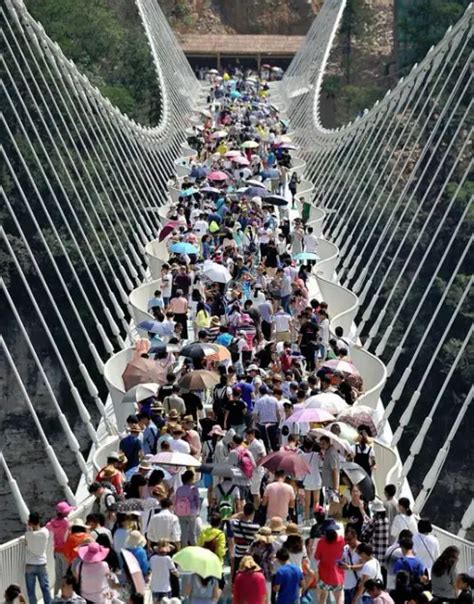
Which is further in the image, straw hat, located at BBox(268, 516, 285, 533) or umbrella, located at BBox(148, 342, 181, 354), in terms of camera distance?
umbrella, located at BBox(148, 342, 181, 354)

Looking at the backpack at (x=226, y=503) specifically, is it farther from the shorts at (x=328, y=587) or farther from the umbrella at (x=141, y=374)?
the umbrella at (x=141, y=374)

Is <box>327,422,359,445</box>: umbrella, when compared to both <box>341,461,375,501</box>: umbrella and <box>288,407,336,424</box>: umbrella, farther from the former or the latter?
<box>341,461,375,501</box>: umbrella

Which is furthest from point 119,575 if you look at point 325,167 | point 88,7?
point 88,7

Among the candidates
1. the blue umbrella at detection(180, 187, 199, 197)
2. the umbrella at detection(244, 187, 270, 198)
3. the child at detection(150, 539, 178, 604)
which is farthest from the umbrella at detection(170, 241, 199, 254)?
the child at detection(150, 539, 178, 604)

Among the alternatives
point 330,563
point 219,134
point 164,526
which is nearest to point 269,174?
point 219,134

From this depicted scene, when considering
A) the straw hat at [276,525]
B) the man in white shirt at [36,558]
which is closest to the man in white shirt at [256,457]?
the straw hat at [276,525]

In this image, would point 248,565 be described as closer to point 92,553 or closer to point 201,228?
point 92,553
